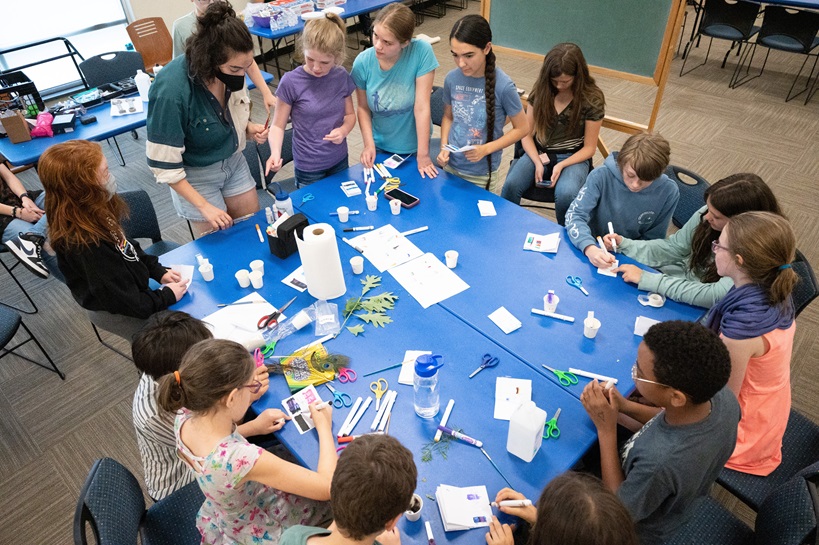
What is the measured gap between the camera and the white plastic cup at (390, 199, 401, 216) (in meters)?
2.64

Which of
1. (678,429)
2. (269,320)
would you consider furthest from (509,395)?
(269,320)

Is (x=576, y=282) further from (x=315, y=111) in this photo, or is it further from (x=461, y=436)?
(x=315, y=111)

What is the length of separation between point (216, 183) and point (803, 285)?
9.09 feet

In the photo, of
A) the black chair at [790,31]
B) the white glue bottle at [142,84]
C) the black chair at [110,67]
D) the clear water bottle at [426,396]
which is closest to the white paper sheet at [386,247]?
the clear water bottle at [426,396]

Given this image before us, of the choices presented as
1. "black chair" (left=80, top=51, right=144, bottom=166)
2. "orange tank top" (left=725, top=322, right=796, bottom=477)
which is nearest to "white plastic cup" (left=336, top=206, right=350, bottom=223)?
"orange tank top" (left=725, top=322, right=796, bottom=477)

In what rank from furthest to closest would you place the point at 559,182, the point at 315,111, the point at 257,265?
the point at 559,182 → the point at 315,111 → the point at 257,265

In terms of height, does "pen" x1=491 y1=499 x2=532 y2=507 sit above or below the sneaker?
below

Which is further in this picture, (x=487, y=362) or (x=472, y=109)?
(x=472, y=109)

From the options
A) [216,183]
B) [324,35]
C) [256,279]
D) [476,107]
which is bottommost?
[256,279]

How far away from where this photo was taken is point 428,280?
7.30 feet

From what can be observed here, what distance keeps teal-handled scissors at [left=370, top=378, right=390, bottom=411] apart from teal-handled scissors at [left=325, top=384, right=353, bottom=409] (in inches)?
3.3

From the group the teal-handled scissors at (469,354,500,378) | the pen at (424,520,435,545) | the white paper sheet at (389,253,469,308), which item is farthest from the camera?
the white paper sheet at (389,253,469,308)

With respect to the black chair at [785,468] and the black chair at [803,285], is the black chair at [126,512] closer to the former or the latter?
the black chair at [785,468]

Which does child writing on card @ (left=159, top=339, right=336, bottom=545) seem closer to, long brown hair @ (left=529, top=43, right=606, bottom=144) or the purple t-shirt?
the purple t-shirt
